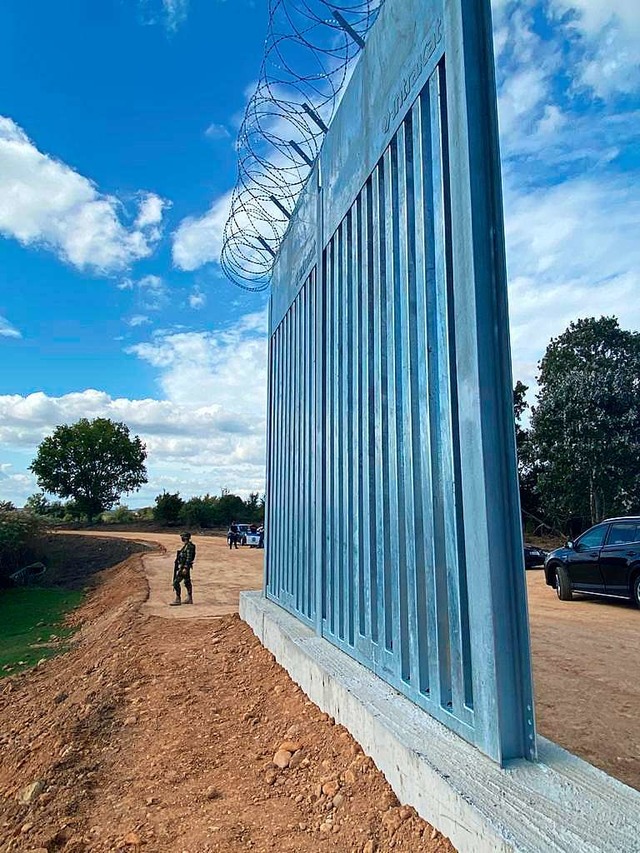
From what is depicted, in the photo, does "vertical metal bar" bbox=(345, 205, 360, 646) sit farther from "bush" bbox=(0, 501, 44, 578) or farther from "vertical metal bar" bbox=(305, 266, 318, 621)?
"bush" bbox=(0, 501, 44, 578)

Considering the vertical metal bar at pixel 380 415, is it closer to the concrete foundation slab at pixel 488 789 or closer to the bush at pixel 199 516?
the concrete foundation slab at pixel 488 789

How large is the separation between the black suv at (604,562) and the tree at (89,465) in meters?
41.2

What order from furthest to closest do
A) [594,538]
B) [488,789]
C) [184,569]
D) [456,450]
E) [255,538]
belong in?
[255,538]
[184,569]
[594,538]
[456,450]
[488,789]

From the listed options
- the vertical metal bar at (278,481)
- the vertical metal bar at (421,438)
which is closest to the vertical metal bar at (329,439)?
the vertical metal bar at (421,438)

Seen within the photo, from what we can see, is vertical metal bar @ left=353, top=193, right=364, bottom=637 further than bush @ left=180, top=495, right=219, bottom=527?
No

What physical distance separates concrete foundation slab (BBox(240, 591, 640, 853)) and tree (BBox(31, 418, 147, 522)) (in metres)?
46.6

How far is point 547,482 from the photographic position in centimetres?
2389

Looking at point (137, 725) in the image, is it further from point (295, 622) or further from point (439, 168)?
point (439, 168)

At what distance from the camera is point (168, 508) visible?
42938mm

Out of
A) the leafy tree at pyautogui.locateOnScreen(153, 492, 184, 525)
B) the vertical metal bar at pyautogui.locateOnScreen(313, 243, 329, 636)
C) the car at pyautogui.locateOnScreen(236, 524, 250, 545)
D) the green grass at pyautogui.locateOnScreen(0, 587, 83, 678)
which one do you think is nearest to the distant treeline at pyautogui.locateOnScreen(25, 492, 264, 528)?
the leafy tree at pyautogui.locateOnScreen(153, 492, 184, 525)

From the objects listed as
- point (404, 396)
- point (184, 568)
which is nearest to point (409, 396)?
point (404, 396)

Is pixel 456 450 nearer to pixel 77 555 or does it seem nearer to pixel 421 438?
pixel 421 438

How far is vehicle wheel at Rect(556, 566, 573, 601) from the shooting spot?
11.2m

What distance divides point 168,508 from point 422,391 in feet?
136
